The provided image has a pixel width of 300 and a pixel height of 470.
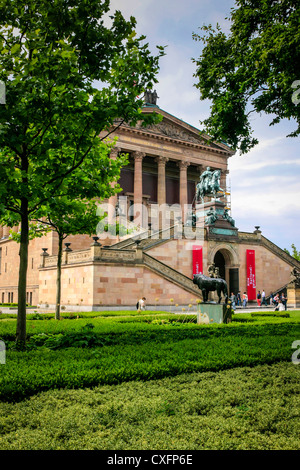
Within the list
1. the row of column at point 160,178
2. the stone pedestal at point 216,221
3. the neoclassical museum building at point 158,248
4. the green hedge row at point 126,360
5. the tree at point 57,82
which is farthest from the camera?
the row of column at point 160,178

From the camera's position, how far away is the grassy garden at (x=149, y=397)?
5285 mm

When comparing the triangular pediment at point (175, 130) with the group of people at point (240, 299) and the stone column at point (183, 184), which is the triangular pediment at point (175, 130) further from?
the group of people at point (240, 299)

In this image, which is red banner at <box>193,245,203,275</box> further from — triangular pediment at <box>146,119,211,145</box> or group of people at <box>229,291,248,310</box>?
triangular pediment at <box>146,119,211,145</box>

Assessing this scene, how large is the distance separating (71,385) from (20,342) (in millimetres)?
4432

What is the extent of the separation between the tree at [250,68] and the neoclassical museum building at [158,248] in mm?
2135

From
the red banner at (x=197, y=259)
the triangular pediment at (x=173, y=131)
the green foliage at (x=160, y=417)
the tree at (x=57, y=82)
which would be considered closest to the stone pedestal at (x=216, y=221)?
the red banner at (x=197, y=259)

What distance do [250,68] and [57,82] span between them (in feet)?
36.3

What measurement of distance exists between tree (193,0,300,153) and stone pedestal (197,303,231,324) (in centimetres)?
845

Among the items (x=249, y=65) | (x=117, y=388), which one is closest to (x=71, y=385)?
(x=117, y=388)

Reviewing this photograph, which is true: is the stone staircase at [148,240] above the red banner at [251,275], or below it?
above

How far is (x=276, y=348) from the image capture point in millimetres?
11422

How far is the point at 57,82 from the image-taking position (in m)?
10.5

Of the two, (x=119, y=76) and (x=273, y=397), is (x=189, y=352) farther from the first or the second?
(x=119, y=76)

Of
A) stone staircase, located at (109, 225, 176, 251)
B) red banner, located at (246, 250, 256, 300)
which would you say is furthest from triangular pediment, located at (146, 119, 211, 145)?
stone staircase, located at (109, 225, 176, 251)
